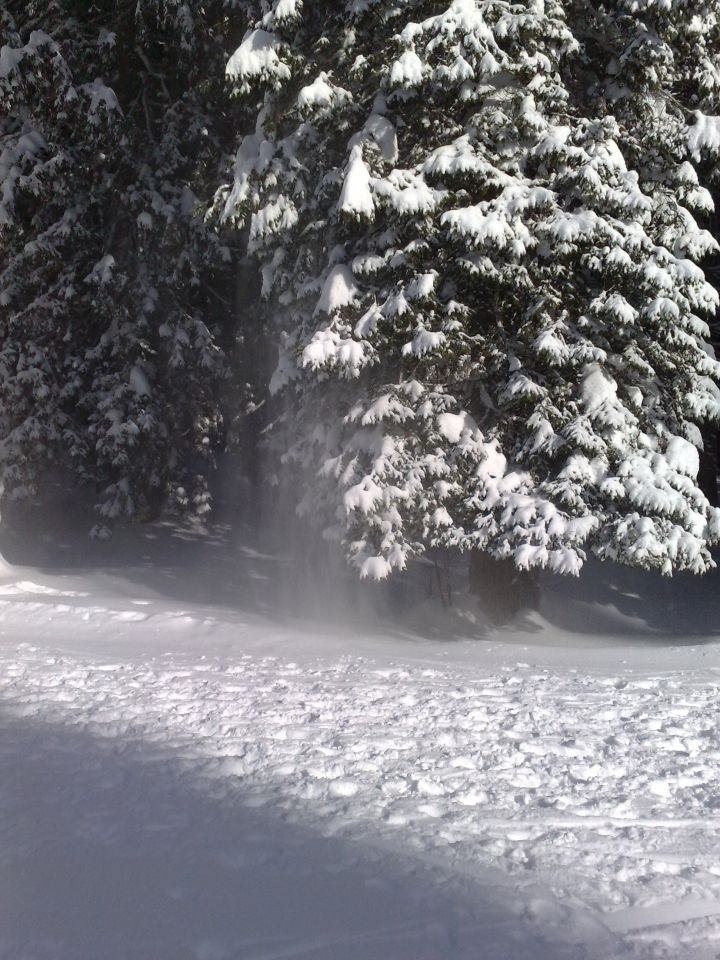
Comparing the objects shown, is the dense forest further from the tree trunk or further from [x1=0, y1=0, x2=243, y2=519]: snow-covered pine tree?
[x1=0, y1=0, x2=243, y2=519]: snow-covered pine tree

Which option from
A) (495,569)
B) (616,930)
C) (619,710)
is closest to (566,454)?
(495,569)

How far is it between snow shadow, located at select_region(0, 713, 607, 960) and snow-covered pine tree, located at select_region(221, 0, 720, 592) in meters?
5.36

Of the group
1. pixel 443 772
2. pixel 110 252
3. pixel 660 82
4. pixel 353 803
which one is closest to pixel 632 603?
pixel 660 82

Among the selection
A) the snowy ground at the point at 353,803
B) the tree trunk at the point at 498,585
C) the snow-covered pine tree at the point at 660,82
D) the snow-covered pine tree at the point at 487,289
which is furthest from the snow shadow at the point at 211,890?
the snow-covered pine tree at the point at 660,82

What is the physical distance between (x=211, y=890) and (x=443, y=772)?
5.22 feet

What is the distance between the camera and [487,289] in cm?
977

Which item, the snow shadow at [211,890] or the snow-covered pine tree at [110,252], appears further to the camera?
the snow-covered pine tree at [110,252]

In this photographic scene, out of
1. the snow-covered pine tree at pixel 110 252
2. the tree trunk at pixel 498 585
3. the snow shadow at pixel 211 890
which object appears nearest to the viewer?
the snow shadow at pixel 211 890

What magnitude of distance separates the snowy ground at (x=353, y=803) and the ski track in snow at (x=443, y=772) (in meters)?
0.01

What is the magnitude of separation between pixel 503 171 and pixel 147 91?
328 inches

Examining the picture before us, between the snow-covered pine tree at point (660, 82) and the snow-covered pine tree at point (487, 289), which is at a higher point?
the snow-covered pine tree at point (660, 82)

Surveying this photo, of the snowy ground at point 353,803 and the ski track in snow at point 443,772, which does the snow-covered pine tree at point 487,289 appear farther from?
the ski track in snow at point 443,772

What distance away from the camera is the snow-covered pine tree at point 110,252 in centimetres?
1375

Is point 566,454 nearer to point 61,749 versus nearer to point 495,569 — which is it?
point 495,569
